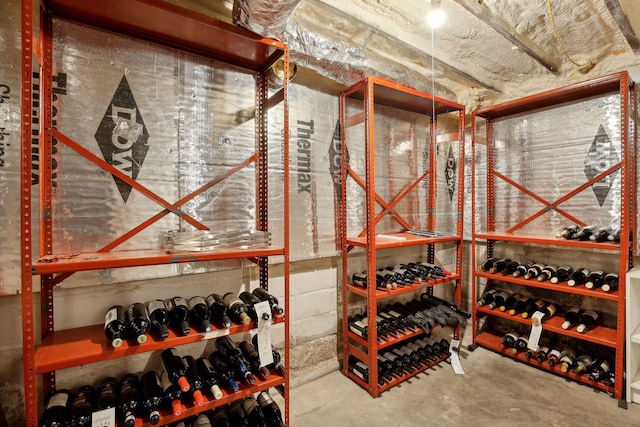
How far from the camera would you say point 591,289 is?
2412 mm

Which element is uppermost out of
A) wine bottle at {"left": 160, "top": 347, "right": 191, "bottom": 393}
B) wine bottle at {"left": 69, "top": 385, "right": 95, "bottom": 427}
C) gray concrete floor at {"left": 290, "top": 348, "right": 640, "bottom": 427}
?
wine bottle at {"left": 160, "top": 347, "right": 191, "bottom": 393}

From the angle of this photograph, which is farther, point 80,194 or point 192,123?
point 192,123

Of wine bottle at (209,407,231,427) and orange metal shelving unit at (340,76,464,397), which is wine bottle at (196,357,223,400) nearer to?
wine bottle at (209,407,231,427)

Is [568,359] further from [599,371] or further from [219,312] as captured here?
[219,312]

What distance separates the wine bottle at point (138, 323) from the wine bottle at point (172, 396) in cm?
35

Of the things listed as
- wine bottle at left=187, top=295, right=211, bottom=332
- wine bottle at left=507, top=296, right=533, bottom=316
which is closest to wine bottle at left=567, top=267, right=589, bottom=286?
wine bottle at left=507, top=296, right=533, bottom=316

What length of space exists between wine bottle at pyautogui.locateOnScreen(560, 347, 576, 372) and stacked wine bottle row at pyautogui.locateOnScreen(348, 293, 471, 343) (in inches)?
31.6

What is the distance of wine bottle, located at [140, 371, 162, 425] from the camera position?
1416 mm

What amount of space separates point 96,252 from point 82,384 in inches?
30.2

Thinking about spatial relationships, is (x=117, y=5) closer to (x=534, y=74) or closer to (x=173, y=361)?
(x=173, y=361)

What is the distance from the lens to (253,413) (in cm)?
175

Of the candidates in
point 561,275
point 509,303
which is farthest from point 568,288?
point 509,303

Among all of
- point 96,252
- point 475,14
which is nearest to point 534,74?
point 475,14

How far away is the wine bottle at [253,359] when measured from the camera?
177 cm
